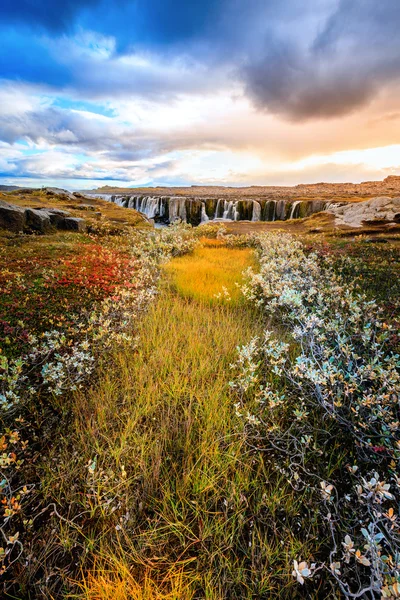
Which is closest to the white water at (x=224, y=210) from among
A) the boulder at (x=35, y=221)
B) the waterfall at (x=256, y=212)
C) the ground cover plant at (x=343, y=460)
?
the waterfall at (x=256, y=212)

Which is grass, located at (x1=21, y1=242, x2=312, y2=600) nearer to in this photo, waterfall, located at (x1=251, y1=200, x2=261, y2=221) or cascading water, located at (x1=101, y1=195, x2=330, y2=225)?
cascading water, located at (x1=101, y1=195, x2=330, y2=225)

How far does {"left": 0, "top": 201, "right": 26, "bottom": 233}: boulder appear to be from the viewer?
37.8 feet

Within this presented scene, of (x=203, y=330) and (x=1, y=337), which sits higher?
(x=1, y=337)

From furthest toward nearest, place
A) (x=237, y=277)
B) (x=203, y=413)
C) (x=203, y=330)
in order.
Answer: (x=237, y=277), (x=203, y=330), (x=203, y=413)

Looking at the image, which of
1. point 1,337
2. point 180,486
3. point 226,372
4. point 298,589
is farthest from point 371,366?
point 1,337

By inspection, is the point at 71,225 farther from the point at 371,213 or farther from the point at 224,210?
the point at 224,210

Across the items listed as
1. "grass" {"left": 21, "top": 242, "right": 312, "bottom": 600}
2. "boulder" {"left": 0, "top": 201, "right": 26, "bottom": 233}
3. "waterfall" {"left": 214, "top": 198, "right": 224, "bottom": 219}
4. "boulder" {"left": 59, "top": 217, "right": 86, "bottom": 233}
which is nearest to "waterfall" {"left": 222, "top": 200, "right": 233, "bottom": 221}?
"waterfall" {"left": 214, "top": 198, "right": 224, "bottom": 219}

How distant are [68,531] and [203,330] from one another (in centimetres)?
329

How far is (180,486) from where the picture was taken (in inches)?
93.2

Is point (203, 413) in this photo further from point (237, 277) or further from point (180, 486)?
point (237, 277)

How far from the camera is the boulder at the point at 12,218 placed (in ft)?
37.8

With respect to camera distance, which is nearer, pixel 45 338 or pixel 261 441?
pixel 261 441

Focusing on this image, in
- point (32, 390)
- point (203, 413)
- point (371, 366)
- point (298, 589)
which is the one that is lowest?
point (298, 589)

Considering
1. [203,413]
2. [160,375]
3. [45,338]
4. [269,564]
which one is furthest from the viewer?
[45,338]
